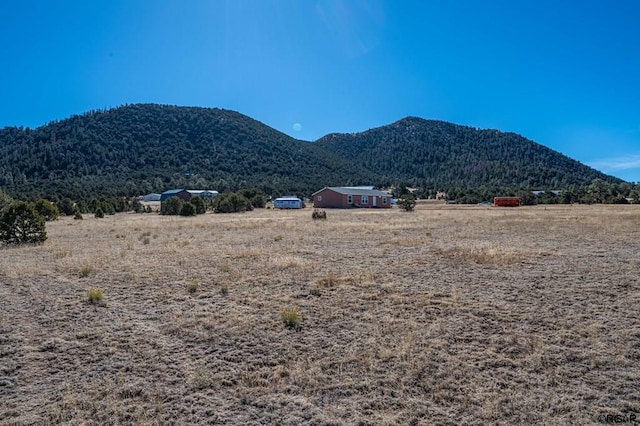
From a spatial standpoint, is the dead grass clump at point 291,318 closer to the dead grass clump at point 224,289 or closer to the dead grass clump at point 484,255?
the dead grass clump at point 224,289

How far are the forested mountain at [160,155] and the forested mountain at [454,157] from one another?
2199 centimetres

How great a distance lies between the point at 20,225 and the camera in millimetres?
17109

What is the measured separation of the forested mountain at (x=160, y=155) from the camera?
91.6 m

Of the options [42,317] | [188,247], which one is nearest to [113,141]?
[188,247]

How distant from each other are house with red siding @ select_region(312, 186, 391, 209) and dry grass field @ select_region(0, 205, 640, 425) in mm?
49439

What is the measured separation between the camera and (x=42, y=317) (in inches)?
278

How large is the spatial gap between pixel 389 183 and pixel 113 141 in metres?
89.5

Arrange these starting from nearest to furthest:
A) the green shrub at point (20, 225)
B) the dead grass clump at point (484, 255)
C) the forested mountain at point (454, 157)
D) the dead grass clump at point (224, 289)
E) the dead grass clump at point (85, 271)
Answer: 1. the dead grass clump at point (224, 289)
2. the dead grass clump at point (85, 271)
3. the dead grass clump at point (484, 255)
4. the green shrub at point (20, 225)
5. the forested mountain at point (454, 157)

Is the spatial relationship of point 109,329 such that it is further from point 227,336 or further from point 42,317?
point 227,336

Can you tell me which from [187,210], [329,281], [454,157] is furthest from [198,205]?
[454,157]

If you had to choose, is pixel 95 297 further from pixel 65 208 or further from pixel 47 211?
pixel 65 208

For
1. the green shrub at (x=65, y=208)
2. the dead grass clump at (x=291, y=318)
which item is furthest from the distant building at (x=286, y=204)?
the dead grass clump at (x=291, y=318)

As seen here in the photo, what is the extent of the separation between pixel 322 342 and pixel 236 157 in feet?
394

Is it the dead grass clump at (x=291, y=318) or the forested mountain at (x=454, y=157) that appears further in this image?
the forested mountain at (x=454, y=157)
